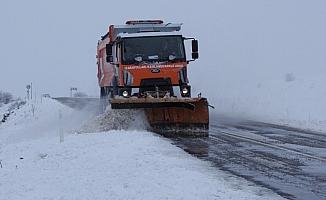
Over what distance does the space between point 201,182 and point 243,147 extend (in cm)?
512

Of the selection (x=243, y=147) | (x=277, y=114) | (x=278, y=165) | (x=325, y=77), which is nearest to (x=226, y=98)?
(x=325, y=77)

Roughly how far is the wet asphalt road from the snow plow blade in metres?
0.57

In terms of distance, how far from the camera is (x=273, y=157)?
36.0 feet

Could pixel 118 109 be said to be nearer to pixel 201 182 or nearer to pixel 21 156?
pixel 21 156

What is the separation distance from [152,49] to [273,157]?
266 inches

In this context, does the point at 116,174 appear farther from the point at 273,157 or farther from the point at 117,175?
the point at 273,157

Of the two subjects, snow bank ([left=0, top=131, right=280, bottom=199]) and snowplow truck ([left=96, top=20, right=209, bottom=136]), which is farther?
snowplow truck ([left=96, top=20, right=209, bottom=136])

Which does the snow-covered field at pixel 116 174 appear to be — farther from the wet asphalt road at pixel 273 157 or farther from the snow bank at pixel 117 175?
the wet asphalt road at pixel 273 157

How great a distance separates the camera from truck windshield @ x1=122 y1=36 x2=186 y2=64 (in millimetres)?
16672

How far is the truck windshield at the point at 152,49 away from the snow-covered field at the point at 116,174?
15.0ft

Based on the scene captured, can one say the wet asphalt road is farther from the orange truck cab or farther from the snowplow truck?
the orange truck cab

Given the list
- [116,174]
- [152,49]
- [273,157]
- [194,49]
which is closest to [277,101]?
[194,49]

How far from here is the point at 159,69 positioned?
54.4ft

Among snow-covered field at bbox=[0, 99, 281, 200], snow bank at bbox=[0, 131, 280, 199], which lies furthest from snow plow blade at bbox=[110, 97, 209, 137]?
snow bank at bbox=[0, 131, 280, 199]
